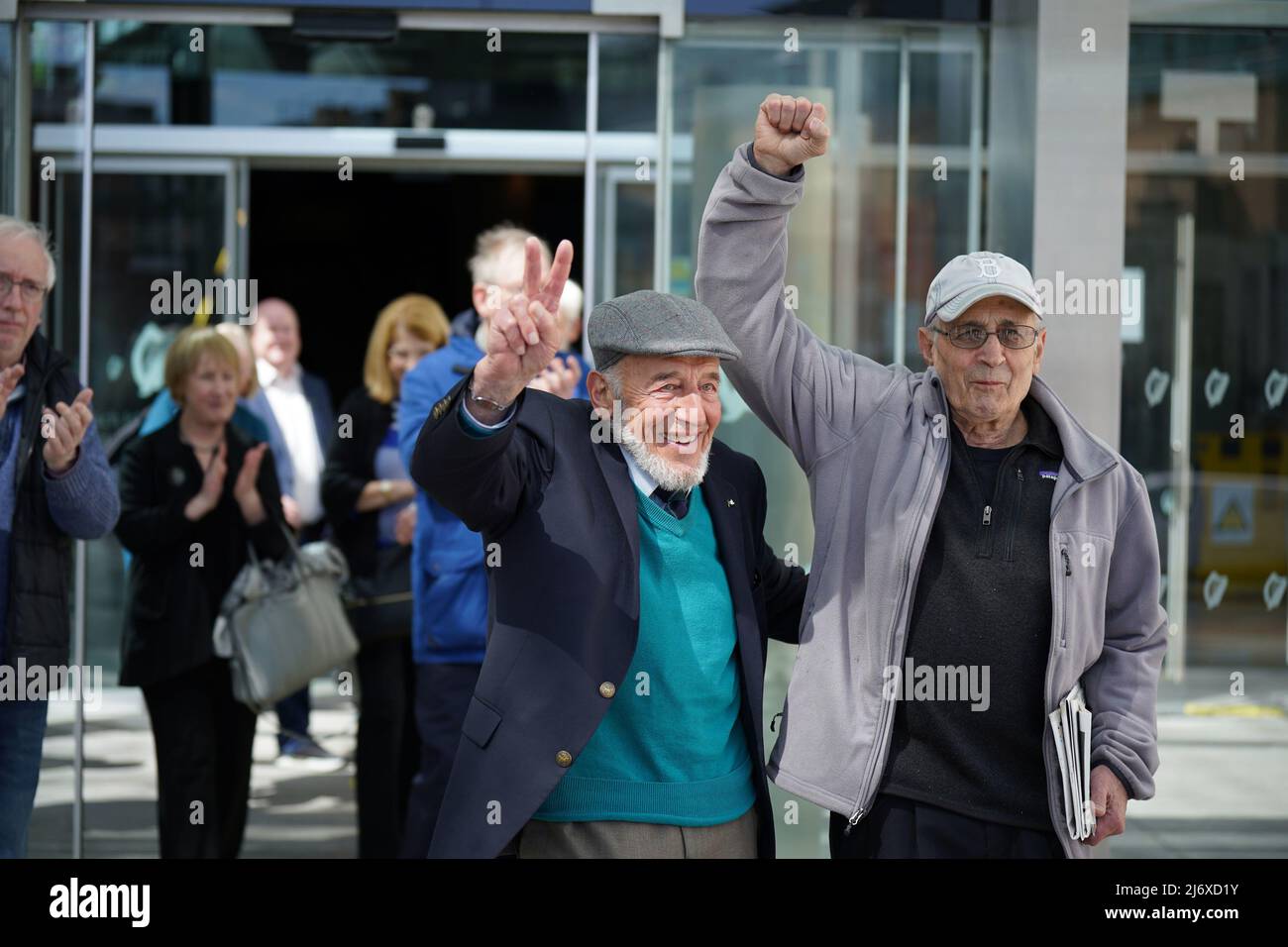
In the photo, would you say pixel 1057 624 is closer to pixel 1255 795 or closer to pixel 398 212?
pixel 1255 795

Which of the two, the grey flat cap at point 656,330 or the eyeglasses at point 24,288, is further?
the eyeglasses at point 24,288

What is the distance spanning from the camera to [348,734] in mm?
8523

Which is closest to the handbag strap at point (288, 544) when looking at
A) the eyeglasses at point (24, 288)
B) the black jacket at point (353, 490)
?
the black jacket at point (353, 490)

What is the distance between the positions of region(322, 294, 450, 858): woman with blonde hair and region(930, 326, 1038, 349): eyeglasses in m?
2.80

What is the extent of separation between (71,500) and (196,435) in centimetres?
155

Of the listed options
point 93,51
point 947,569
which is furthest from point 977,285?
point 93,51

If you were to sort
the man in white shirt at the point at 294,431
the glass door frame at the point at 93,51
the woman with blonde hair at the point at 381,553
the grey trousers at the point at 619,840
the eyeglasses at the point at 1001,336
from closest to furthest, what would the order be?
1. the grey trousers at the point at 619,840
2. the eyeglasses at the point at 1001,336
3. the glass door frame at the point at 93,51
4. the woman with blonde hair at the point at 381,553
5. the man in white shirt at the point at 294,431

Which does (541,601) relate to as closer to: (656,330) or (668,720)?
(668,720)

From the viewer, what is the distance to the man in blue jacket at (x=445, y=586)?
15.5ft

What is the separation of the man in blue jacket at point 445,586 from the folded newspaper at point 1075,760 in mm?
2100

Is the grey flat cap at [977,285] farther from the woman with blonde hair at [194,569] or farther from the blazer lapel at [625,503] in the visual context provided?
the woman with blonde hair at [194,569]

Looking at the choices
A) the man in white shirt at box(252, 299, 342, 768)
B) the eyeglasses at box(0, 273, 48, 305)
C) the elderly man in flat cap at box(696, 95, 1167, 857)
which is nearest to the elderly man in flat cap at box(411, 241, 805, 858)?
the elderly man in flat cap at box(696, 95, 1167, 857)

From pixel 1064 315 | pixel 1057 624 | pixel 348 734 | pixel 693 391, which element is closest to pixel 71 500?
pixel 693 391
